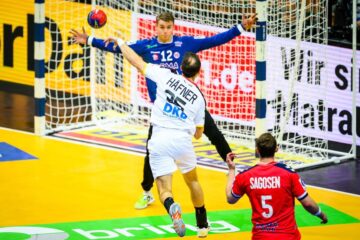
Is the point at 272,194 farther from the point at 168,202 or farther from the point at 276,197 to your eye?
the point at 168,202

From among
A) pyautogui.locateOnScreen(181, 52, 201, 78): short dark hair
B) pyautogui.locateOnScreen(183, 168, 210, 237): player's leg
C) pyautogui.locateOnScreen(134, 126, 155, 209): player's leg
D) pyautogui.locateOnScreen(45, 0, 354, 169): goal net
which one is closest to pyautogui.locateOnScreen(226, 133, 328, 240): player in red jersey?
pyautogui.locateOnScreen(181, 52, 201, 78): short dark hair

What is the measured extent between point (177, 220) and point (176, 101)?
1.15 m

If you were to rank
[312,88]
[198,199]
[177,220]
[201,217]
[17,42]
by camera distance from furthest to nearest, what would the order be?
[17,42] < [312,88] < [201,217] < [198,199] < [177,220]

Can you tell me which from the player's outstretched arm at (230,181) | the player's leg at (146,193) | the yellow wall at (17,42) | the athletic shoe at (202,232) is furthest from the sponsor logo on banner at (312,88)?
the player's outstretched arm at (230,181)

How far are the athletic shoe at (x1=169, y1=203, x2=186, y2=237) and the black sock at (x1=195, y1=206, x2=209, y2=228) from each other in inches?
27.7

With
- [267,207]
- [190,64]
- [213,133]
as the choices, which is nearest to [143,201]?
[213,133]

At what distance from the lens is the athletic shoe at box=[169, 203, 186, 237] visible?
10.0 m

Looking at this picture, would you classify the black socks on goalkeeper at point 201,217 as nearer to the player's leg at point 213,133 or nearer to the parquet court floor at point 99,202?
the parquet court floor at point 99,202

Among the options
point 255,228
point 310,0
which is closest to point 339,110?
point 310,0

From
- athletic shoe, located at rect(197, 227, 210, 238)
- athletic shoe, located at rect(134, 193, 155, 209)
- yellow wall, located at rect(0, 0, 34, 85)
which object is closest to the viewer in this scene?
athletic shoe, located at rect(197, 227, 210, 238)

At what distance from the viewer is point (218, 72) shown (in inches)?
638

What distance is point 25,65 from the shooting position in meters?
19.6

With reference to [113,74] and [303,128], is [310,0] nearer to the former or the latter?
[303,128]

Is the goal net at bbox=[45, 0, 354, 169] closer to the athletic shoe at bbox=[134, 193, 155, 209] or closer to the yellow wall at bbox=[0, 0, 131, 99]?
the yellow wall at bbox=[0, 0, 131, 99]
